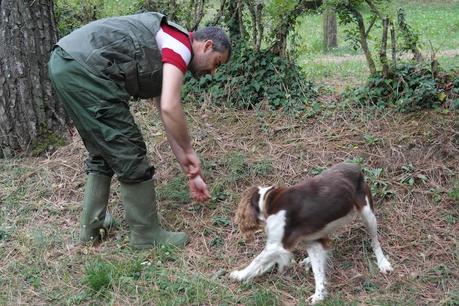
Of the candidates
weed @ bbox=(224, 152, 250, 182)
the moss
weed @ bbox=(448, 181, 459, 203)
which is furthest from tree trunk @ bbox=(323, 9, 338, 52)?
weed @ bbox=(448, 181, 459, 203)

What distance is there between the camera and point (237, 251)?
454 centimetres

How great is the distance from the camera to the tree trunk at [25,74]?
600cm

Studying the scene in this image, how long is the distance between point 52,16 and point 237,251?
3.41 metres

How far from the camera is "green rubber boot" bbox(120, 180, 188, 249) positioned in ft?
14.8

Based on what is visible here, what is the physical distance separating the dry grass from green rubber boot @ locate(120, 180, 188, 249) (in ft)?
0.40

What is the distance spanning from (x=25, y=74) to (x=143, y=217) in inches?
98.3

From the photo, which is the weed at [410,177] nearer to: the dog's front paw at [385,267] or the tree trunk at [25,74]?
the dog's front paw at [385,267]

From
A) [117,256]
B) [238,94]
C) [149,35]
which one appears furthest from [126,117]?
[238,94]

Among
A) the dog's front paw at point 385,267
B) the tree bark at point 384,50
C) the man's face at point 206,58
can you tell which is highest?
the man's face at point 206,58

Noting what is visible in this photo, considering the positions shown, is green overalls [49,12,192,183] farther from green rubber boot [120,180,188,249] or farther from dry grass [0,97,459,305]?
dry grass [0,97,459,305]

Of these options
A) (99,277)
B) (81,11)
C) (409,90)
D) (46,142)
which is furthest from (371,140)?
(81,11)

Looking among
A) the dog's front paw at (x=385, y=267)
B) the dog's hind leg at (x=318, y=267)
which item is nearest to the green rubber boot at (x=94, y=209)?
the dog's hind leg at (x=318, y=267)

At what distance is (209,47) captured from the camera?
14.0 ft

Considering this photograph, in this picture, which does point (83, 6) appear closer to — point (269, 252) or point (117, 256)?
point (117, 256)
